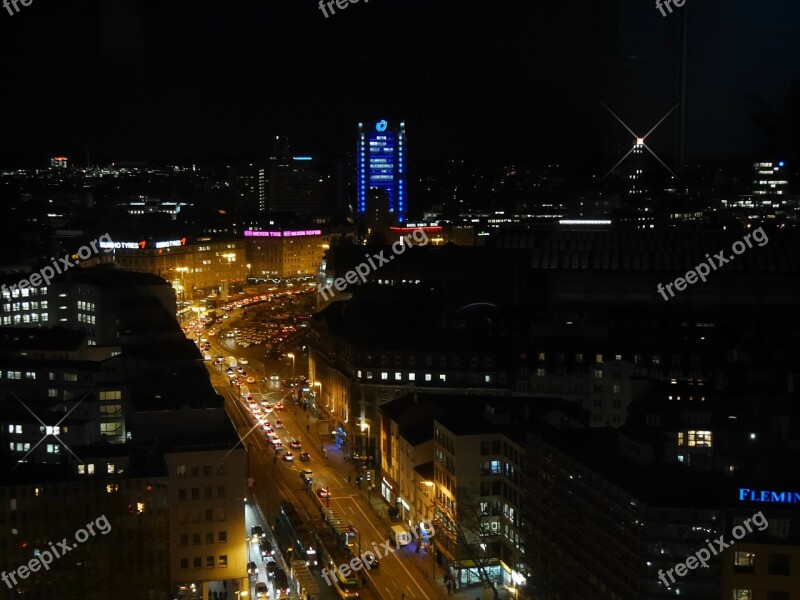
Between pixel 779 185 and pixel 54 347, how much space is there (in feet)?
74.7

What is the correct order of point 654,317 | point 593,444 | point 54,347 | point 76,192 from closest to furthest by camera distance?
point 593,444
point 54,347
point 654,317
point 76,192

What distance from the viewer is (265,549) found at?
493 inches

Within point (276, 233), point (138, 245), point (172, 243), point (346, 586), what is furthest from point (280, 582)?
point (276, 233)

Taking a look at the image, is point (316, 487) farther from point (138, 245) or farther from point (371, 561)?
point (138, 245)

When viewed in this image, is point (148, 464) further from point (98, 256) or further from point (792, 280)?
point (98, 256)

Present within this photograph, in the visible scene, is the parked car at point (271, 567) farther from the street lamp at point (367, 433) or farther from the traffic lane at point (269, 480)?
the street lamp at point (367, 433)

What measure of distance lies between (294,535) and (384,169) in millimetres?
37706

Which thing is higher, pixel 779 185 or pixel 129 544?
pixel 779 185

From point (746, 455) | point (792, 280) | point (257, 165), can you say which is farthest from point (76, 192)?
point (746, 455)

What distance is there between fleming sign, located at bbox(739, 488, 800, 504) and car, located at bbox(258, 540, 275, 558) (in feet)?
19.3

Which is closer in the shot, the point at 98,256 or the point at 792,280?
the point at 792,280

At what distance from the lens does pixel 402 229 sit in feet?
137

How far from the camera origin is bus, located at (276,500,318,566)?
39.4ft

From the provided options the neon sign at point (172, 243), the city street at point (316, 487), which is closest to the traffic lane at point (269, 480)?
the city street at point (316, 487)
